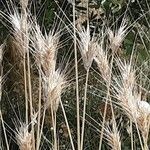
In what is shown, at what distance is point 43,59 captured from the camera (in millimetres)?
1104

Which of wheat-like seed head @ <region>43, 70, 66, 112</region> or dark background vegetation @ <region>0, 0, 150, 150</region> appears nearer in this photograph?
wheat-like seed head @ <region>43, 70, 66, 112</region>

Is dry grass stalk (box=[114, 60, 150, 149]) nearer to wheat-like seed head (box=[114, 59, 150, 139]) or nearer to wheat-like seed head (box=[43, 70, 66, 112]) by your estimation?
wheat-like seed head (box=[114, 59, 150, 139])

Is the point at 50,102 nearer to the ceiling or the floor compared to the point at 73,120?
nearer to the ceiling

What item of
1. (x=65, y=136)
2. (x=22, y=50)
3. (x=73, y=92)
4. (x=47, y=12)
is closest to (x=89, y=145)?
(x=65, y=136)

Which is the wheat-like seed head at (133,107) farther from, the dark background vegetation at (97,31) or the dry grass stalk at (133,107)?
the dark background vegetation at (97,31)

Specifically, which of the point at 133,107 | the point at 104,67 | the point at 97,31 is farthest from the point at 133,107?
the point at 97,31

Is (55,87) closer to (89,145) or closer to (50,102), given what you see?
(50,102)

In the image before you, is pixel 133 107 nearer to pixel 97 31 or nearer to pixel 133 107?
pixel 133 107

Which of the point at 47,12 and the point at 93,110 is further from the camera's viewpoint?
the point at 93,110

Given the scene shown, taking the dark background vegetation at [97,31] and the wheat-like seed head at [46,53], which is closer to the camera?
the wheat-like seed head at [46,53]

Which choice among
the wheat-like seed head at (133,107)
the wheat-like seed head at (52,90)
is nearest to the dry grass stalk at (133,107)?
the wheat-like seed head at (133,107)

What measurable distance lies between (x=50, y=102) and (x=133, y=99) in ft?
0.54

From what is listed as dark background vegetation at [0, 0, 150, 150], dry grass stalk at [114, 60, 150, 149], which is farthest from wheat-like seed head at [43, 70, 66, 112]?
dark background vegetation at [0, 0, 150, 150]

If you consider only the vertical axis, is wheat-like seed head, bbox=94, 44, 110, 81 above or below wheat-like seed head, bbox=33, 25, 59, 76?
below
